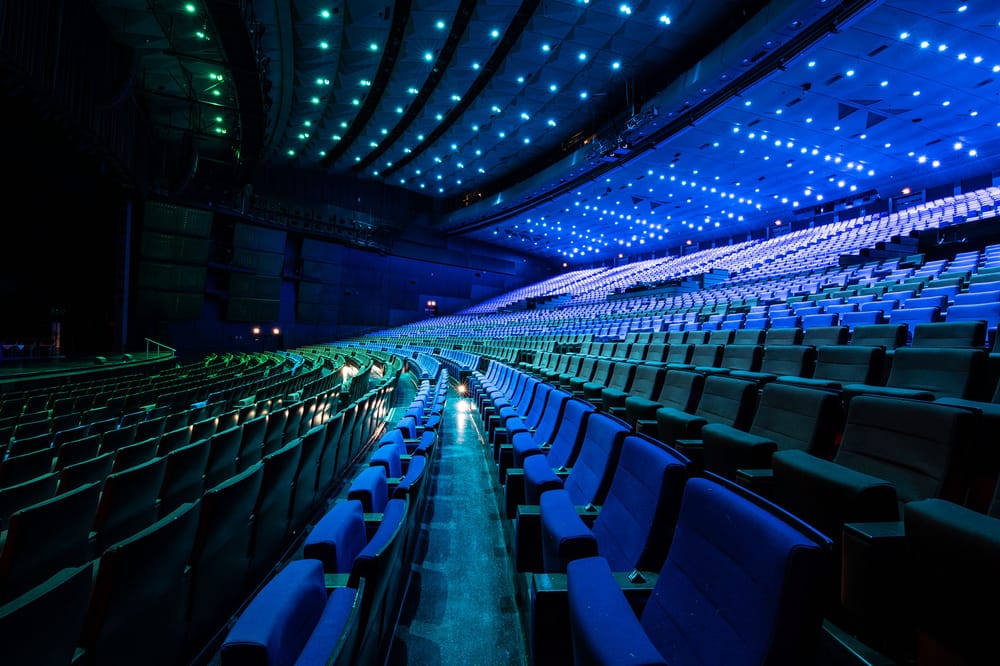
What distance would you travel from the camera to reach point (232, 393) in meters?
3.20

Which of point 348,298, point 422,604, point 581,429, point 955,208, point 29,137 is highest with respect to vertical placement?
point 955,208

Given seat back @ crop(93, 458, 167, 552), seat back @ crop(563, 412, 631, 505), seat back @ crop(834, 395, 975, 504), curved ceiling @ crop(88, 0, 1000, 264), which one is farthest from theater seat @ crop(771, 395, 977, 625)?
curved ceiling @ crop(88, 0, 1000, 264)

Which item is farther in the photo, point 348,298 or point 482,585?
point 348,298

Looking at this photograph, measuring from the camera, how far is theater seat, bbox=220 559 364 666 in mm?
462

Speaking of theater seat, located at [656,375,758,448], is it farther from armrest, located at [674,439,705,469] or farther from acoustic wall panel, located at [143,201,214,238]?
acoustic wall panel, located at [143,201,214,238]

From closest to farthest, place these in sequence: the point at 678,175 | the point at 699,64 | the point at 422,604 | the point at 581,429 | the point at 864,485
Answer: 1. the point at 864,485
2. the point at 422,604
3. the point at 581,429
4. the point at 699,64
5. the point at 678,175

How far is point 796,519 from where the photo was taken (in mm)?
500

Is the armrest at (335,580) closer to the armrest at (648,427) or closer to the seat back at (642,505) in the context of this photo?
the seat back at (642,505)

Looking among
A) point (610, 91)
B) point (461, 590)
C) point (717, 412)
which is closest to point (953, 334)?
point (717, 412)

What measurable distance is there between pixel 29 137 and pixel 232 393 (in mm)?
5385

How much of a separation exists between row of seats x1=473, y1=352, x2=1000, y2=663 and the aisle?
16 centimetres

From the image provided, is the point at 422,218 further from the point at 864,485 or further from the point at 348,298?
the point at 864,485

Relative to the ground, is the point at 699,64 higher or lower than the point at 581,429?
higher

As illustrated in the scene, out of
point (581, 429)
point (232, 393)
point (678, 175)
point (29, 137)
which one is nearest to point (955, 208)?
point (678, 175)
